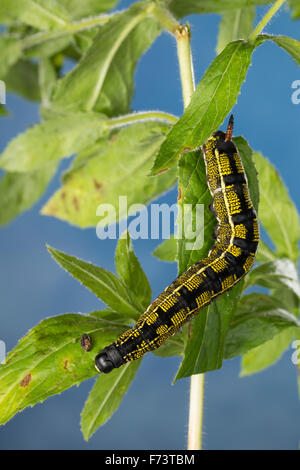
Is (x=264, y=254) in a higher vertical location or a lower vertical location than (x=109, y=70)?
lower

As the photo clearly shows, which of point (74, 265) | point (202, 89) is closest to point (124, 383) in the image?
point (74, 265)

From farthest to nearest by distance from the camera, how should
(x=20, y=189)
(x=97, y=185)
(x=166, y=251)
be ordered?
(x=20, y=189) < (x=97, y=185) < (x=166, y=251)

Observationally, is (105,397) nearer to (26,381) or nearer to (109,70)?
(26,381)

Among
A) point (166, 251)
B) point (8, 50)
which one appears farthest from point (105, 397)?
point (8, 50)

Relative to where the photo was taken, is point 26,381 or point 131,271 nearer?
point 26,381

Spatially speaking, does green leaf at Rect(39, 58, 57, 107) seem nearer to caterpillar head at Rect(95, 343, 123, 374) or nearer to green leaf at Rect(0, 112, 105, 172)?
green leaf at Rect(0, 112, 105, 172)

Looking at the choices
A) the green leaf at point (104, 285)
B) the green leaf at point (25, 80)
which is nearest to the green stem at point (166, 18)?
the green leaf at point (104, 285)

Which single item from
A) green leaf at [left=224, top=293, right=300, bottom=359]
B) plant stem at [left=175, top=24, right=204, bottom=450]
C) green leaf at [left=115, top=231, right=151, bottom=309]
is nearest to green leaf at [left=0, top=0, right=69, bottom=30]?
plant stem at [left=175, top=24, right=204, bottom=450]
